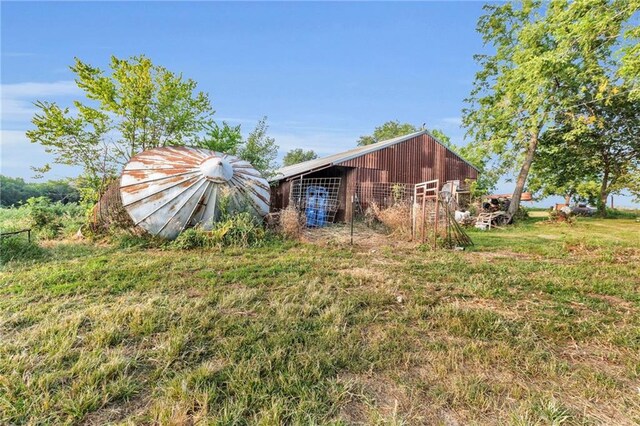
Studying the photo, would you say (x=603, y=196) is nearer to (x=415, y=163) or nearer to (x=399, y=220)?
(x=415, y=163)

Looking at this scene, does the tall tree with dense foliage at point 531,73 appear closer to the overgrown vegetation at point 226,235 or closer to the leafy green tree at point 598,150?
the leafy green tree at point 598,150

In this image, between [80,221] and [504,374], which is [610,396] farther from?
[80,221]

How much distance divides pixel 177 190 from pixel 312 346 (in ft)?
18.6

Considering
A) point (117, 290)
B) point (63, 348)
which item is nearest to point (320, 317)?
point (63, 348)

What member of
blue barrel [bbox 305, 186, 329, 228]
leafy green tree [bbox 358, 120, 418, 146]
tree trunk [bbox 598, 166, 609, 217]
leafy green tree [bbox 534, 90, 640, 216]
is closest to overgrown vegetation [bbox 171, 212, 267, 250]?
blue barrel [bbox 305, 186, 329, 228]

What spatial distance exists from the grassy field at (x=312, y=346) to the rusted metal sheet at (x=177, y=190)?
6.76 feet

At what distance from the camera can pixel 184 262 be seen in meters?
4.90

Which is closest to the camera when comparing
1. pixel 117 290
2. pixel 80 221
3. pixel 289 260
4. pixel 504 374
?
pixel 504 374

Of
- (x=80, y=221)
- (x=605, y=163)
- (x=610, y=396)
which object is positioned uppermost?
(x=605, y=163)

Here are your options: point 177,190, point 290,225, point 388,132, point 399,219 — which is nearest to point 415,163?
point 399,219

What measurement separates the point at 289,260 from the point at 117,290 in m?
2.61

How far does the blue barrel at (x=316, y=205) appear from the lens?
12391 mm

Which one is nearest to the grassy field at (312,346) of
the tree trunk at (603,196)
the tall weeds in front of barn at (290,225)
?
the tall weeds in front of barn at (290,225)

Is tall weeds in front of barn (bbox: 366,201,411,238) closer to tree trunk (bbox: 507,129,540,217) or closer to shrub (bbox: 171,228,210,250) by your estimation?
shrub (bbox: 171,228,210,250)
